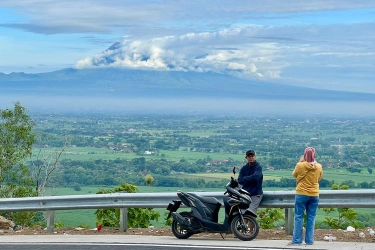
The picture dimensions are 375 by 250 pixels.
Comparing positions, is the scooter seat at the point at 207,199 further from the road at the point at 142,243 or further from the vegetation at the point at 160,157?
the vegetation at the point at 160,157

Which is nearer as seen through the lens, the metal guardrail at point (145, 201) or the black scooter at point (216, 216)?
the metal guardrail at point (145, 201)

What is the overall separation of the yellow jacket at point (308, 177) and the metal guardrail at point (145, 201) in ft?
1.48

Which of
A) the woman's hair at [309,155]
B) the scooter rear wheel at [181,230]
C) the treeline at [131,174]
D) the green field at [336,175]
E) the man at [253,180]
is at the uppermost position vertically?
the woman's hair at [309,155]

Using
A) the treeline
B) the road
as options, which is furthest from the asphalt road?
the treeline

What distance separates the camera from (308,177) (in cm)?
1266

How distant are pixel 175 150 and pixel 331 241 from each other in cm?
8914

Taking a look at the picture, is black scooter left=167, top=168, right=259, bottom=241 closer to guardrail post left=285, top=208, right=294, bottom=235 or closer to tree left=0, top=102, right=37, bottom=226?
guardrail post left=285, top=208, right=294, bottom=235

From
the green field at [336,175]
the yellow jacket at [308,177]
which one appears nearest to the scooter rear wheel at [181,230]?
the yellow jacket at [308,177]

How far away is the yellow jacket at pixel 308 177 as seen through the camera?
12.6 metres

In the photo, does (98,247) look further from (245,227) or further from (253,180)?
(253,180)

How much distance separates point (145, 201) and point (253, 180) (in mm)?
2368

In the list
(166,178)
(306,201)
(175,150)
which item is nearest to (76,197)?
(306,201)

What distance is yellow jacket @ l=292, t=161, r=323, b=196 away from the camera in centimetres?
1262

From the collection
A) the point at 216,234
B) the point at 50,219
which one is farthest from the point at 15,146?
the point at 216,234
